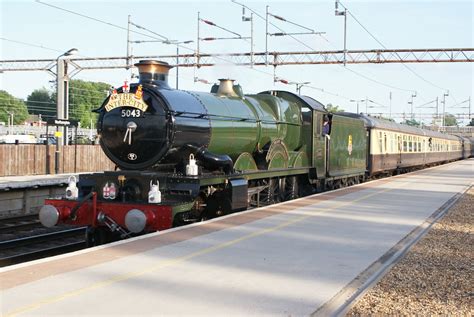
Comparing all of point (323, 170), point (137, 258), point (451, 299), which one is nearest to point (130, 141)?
point (137, 258)

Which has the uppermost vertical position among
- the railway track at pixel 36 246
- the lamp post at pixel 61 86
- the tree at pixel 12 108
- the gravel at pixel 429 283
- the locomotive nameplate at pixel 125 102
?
the tree at pixel 12 108

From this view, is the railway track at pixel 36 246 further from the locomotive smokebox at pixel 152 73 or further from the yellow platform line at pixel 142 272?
the yellow platform line at pixel 142 272

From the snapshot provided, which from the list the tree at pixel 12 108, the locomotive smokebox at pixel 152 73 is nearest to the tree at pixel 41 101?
the tree at pixel 12 108

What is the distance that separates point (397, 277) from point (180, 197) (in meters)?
4.28

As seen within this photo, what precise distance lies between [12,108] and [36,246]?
289 ft

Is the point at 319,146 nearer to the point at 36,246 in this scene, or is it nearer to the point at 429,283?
the point at 36,246

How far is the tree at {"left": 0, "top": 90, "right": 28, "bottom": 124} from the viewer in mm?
88537

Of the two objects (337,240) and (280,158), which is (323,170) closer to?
(280,158)

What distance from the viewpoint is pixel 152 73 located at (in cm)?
1031

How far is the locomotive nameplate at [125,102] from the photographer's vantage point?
9664mm

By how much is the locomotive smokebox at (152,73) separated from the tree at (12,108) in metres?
84.1

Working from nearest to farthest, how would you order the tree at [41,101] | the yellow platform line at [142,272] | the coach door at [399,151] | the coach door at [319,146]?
the yellow platform line at [142,272] < the coach door at [319,146] < the coach door at [399,151] < the tree at [41,101]

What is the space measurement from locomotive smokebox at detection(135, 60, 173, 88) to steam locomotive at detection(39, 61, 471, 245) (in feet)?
0.06

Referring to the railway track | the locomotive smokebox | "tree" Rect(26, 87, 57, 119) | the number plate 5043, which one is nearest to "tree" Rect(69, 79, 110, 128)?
"tree" Rect(26, 87, 57, 119)
